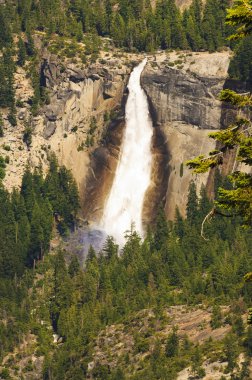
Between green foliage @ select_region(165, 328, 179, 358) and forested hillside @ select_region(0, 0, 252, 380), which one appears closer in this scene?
forested hillside @ select_region(0, 0, 252, 380)

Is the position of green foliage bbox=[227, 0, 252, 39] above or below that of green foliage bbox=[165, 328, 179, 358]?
below

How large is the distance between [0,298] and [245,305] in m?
48.0

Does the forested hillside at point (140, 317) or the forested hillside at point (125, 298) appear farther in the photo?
the forested hillside at point (125, 298)

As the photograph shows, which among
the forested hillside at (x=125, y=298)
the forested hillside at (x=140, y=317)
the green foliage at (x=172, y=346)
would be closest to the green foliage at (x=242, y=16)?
the forested hillside at (x=140, y=317)

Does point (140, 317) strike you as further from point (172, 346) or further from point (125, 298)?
point (172, 346)

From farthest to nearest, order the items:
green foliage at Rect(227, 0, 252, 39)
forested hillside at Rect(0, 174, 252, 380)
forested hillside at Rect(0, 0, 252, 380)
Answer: forested hillside at Rect(0, 174, 252, 380), forested hillside at Rect(0, 0, 252, 380), green foliage at Rect(227, 0, 252, 39)

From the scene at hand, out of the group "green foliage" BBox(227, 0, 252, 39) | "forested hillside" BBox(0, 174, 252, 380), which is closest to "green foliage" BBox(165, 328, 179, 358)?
"forested hillside" BBox(0, 174, 252, 380)

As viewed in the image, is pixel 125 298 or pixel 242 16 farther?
pixel 125 298

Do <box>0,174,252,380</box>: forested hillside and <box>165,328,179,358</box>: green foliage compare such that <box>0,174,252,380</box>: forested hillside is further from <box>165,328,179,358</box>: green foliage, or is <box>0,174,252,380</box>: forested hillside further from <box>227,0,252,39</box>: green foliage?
<box>227,0,252,39</box>: green foliage

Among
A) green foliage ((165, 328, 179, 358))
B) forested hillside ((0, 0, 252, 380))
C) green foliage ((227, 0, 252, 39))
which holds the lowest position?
green foliage ((227, 0, 252, 39))

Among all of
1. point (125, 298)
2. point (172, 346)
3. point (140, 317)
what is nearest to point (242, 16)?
point (172, 346)

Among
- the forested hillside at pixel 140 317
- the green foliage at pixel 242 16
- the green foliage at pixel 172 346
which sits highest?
the forested hillside at pixel 140 317

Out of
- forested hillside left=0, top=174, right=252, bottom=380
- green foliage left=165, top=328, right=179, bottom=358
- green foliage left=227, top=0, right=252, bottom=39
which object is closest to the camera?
green foliage left=227, top=0, right=252, bottom=39

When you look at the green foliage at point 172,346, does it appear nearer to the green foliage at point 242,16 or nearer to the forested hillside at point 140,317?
the forested hillside at point 140,317
